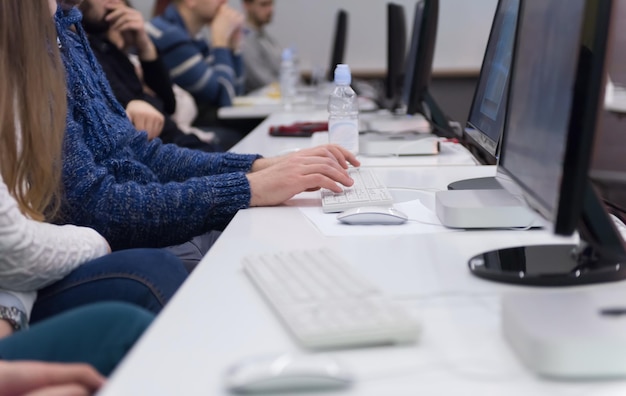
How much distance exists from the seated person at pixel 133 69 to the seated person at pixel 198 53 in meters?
0.64

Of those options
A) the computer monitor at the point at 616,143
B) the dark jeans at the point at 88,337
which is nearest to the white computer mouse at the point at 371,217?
the dark jeans at the point at 88,337

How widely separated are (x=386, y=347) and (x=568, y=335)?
166 millimetres

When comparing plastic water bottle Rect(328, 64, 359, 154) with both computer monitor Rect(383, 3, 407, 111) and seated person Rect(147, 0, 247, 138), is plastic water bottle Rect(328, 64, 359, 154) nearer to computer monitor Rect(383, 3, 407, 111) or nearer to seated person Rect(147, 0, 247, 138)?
computer monitor Rect(383, 3, 407, 111)

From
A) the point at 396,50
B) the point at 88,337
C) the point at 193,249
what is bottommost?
the point at 193,249

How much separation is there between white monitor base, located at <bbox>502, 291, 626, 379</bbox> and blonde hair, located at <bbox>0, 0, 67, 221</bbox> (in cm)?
73

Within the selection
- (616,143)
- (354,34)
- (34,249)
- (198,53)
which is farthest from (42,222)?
(354,34)

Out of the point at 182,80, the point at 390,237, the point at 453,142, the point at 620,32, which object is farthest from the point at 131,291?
the point at 182,80

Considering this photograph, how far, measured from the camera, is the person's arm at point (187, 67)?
13.1 ft

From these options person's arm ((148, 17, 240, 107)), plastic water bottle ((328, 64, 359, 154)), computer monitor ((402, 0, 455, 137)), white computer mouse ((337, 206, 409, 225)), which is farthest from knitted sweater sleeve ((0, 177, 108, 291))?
person's arm ((148, 17, 240, 107))

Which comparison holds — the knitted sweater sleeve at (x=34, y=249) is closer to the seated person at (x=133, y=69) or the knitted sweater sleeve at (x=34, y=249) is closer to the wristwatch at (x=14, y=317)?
the wristwatch at (x=14, y=317)

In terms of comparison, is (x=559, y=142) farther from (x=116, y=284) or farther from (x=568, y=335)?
(x=116, y=284)

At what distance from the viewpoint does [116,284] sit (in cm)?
119

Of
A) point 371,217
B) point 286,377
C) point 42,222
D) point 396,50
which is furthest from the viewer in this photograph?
point 396,50

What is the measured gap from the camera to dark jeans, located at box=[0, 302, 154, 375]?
3.19 feet
